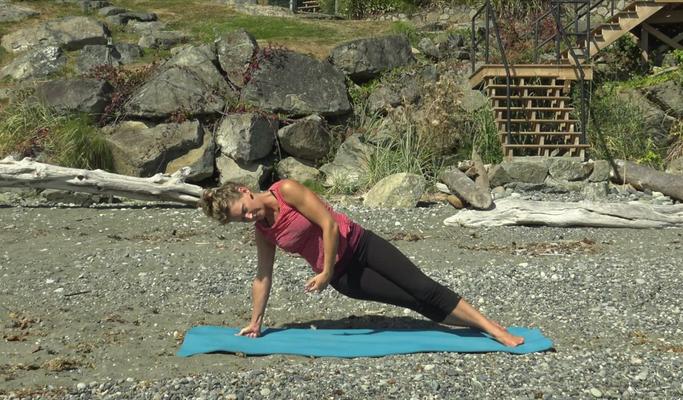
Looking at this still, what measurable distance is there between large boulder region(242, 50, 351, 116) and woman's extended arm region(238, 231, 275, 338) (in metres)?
9.55

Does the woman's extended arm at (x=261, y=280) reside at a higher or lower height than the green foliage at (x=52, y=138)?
higher

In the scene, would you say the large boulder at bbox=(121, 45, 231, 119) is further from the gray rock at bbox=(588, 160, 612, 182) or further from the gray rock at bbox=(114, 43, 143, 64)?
the gray rock at bbox=(588, 160, 612, 182)

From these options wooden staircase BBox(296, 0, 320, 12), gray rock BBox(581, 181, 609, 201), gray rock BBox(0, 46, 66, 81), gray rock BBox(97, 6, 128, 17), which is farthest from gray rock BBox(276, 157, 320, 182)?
wooden staircase BBox(296, 0, 320, 12)

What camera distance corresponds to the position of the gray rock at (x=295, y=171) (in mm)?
15305

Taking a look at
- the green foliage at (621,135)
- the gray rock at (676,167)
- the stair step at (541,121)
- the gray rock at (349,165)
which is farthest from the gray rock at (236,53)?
the gray rock at (676,167)

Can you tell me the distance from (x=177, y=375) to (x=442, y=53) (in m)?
13.4

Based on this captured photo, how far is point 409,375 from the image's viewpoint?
5.58 metres

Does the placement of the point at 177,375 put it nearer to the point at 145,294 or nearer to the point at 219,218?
the point at 219,218

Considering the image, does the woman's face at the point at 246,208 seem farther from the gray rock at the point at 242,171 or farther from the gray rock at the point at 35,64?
the gray rock at the point at 35,64

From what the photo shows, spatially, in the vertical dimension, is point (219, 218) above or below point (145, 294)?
above

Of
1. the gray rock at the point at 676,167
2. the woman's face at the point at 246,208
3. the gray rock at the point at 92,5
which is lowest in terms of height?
the gray rock at the point at 676,167

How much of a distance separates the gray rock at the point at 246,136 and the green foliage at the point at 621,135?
5333 mm

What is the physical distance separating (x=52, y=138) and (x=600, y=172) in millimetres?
8274

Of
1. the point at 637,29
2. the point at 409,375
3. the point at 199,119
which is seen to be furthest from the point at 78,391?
the point at 637,29
